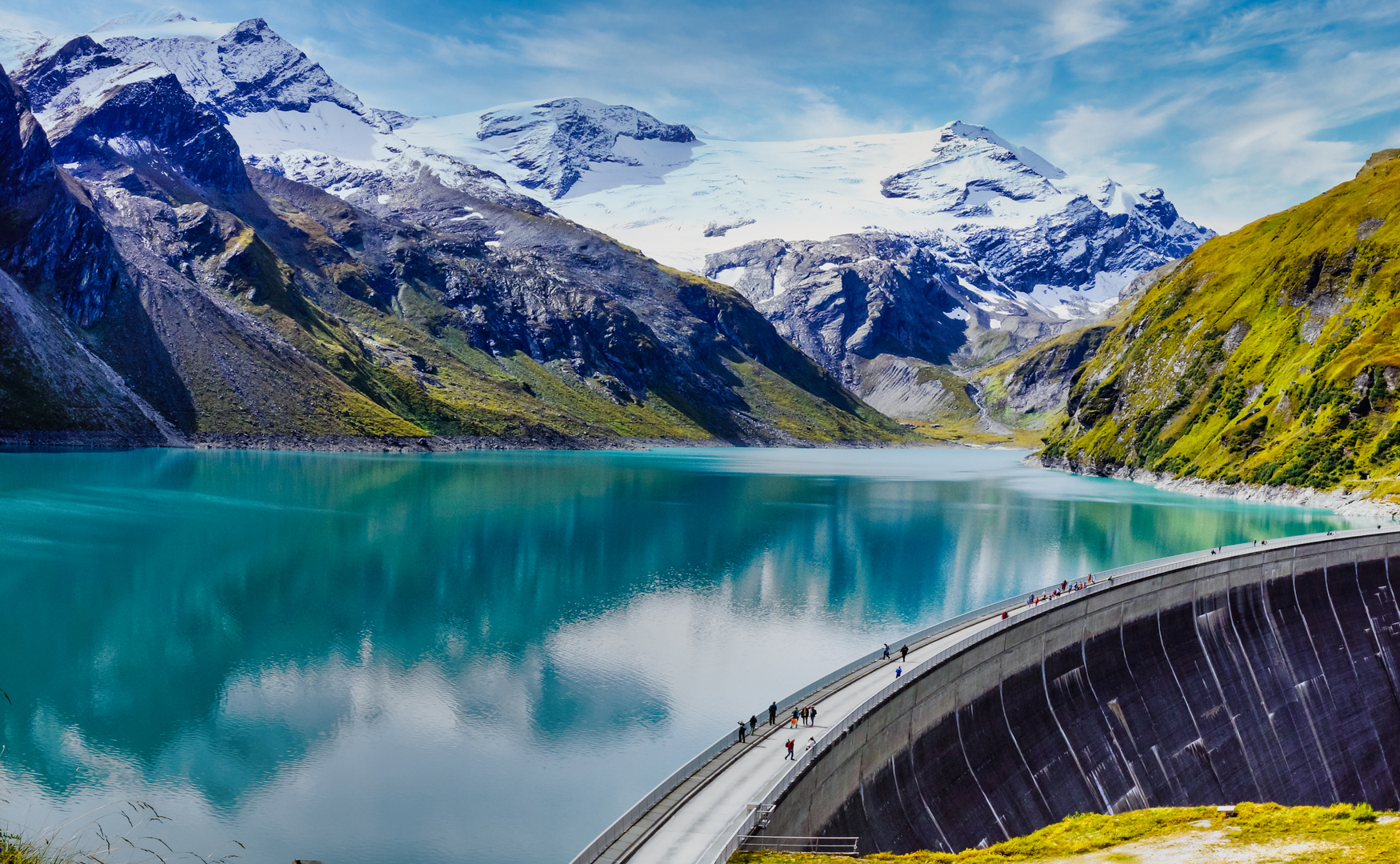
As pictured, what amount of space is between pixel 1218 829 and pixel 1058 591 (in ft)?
99.5

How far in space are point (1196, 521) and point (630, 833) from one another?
117743 mm

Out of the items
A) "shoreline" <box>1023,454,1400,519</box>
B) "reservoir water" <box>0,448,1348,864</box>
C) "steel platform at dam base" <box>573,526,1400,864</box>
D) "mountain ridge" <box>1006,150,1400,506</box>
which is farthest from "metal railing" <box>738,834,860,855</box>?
"mountain ridge" <box>1006,150,1400,506</box>

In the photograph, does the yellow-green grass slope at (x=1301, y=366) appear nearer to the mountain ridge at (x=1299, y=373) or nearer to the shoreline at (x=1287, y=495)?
the mountain ridge at (x=1299, y=373)

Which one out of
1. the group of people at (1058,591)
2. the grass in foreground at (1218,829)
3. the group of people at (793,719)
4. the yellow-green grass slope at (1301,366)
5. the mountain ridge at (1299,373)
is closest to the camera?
the grass in foreground at (1218,829)

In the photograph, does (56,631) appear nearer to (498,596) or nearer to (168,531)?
(498,596)

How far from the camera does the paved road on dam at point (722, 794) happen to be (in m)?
25.6

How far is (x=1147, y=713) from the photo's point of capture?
48094 mm

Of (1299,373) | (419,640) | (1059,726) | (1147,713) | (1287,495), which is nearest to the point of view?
(1059,726)

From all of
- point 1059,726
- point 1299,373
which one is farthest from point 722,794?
point 1299,373

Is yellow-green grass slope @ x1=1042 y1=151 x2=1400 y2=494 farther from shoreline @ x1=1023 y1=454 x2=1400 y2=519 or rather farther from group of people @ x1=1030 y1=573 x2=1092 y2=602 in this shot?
group of people @ x1=1030 y1=573 x2=1092 y2=602

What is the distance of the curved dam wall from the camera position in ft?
114

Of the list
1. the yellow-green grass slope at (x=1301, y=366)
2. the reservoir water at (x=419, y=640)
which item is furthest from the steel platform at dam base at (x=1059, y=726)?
the yellow-green grass slope at (x=1301, y=366)

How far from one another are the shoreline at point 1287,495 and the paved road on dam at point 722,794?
100256mm

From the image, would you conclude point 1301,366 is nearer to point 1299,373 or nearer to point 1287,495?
point 1299,373
